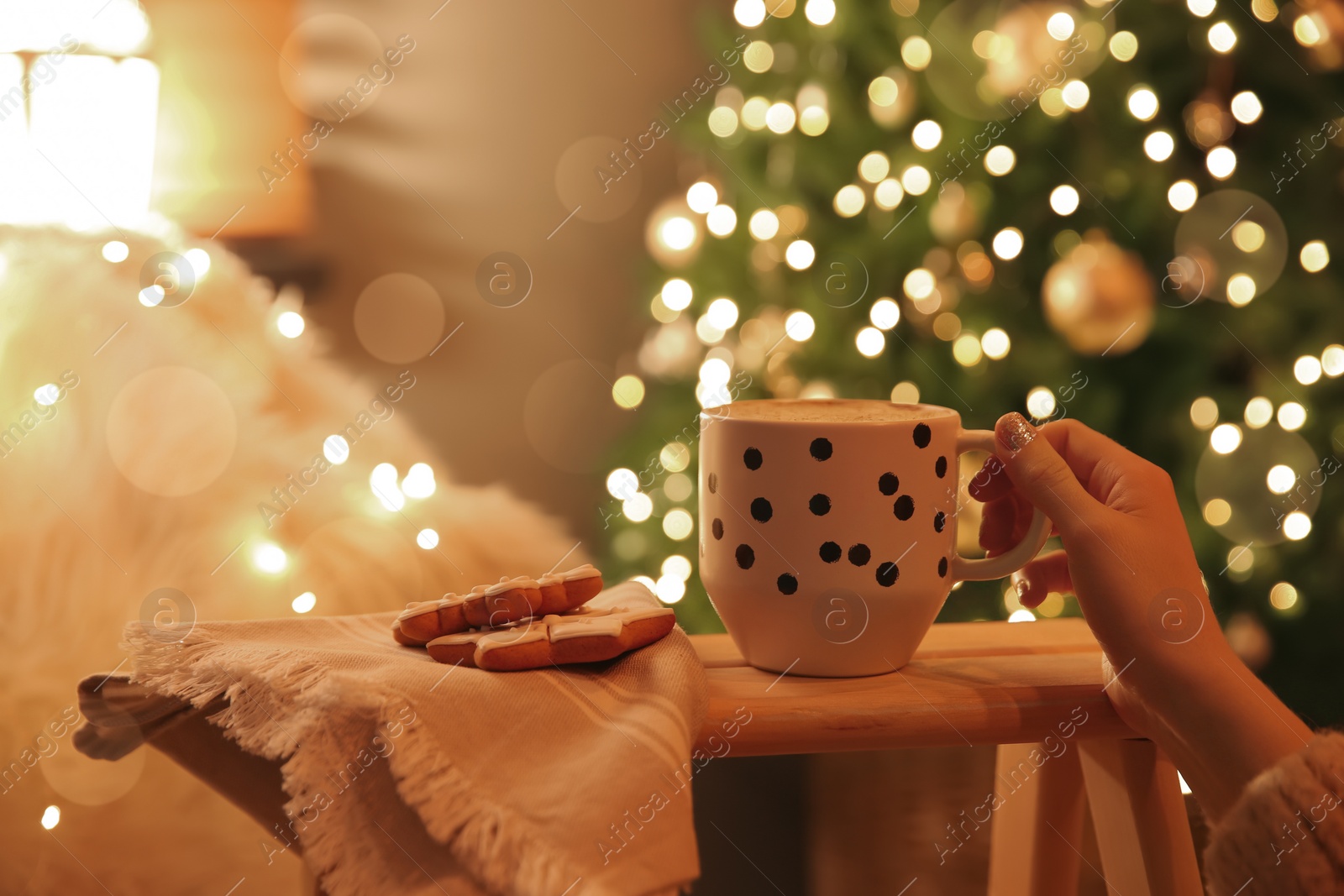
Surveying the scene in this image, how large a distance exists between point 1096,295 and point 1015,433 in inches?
26.7

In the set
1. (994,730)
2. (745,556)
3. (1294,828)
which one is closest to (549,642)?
(745,556)

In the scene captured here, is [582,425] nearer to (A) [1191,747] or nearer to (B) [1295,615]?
(B) [1295,615]

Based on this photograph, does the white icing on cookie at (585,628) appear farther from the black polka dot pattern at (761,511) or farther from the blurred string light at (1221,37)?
the blurred string light at (1221,37)

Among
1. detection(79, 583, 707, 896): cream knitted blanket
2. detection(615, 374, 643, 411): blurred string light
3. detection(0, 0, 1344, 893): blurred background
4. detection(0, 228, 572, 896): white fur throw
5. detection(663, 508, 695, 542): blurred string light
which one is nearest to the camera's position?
detection(79, 583, 707, 896): cream knitted blanket

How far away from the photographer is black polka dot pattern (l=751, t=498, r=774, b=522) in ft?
1.92

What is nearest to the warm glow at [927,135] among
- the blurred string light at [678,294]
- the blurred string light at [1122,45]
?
the blurred string light at [1122,45]

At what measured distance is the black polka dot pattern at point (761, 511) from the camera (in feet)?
1.92

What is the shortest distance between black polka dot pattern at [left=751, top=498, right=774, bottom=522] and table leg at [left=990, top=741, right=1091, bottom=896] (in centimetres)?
33

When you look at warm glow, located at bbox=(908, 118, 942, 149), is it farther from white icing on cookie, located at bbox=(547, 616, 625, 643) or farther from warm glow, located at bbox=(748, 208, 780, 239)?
white icing on cookie, located at bbox=(547, 616, 625, 643)

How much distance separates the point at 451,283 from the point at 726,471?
4.09 feet

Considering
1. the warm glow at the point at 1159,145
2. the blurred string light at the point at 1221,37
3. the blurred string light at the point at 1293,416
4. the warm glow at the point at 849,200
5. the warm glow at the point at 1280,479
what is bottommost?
the warm glow at the point at 1280,479

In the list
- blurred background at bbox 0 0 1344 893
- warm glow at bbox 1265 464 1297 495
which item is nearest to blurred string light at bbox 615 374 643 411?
blurred background at bbox 0 0 1344 893

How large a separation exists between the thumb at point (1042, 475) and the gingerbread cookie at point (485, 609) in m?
0.29

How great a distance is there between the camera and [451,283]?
1738 mm
